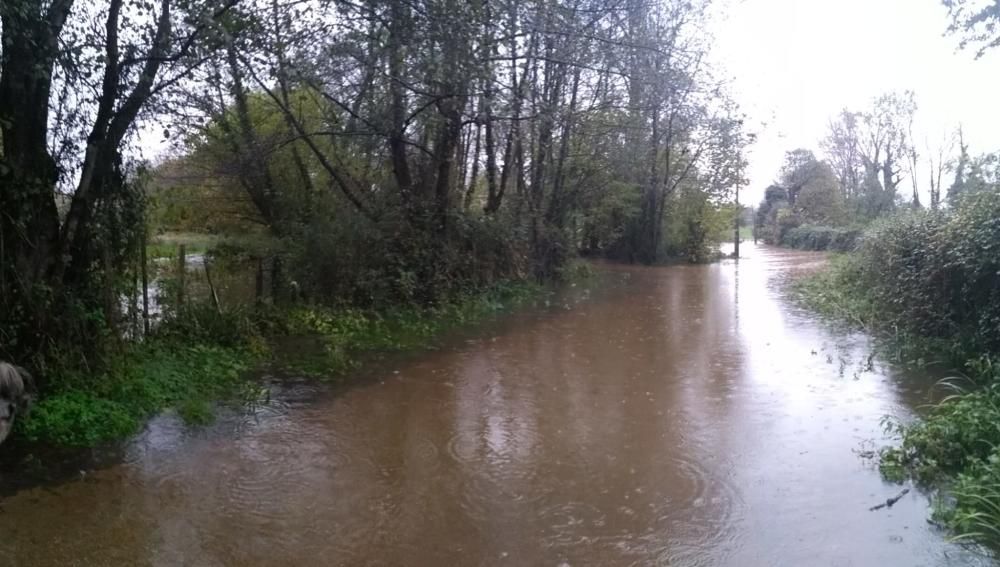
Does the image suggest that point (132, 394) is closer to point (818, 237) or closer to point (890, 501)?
point (890, 501)

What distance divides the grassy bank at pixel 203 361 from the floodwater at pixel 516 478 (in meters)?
0.39

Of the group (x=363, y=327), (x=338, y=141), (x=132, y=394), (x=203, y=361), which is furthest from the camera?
(x=338, y=141)

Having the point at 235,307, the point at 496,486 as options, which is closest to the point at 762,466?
the point at 496,486

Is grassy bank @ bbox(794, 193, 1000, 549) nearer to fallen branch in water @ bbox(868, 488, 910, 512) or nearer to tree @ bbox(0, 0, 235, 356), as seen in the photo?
fallen branch in water @ bbox(868, 488, 910, 512)

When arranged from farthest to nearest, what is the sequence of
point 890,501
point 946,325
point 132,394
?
point 946,325, point 132,394, point 890,501

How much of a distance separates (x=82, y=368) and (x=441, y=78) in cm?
623

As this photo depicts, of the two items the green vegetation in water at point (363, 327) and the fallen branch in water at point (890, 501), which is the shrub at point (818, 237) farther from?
the fallen branch in water at point (890, 501)

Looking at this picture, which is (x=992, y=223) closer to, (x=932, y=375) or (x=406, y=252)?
(x=932, y=375)

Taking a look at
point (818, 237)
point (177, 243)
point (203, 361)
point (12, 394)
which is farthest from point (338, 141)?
point (818, 237)

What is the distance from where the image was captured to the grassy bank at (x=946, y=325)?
222 inches

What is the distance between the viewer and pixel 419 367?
35.8ft

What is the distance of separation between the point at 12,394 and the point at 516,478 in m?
4.34

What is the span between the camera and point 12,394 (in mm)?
6477

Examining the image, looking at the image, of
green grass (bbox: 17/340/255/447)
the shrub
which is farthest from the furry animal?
the shrub
